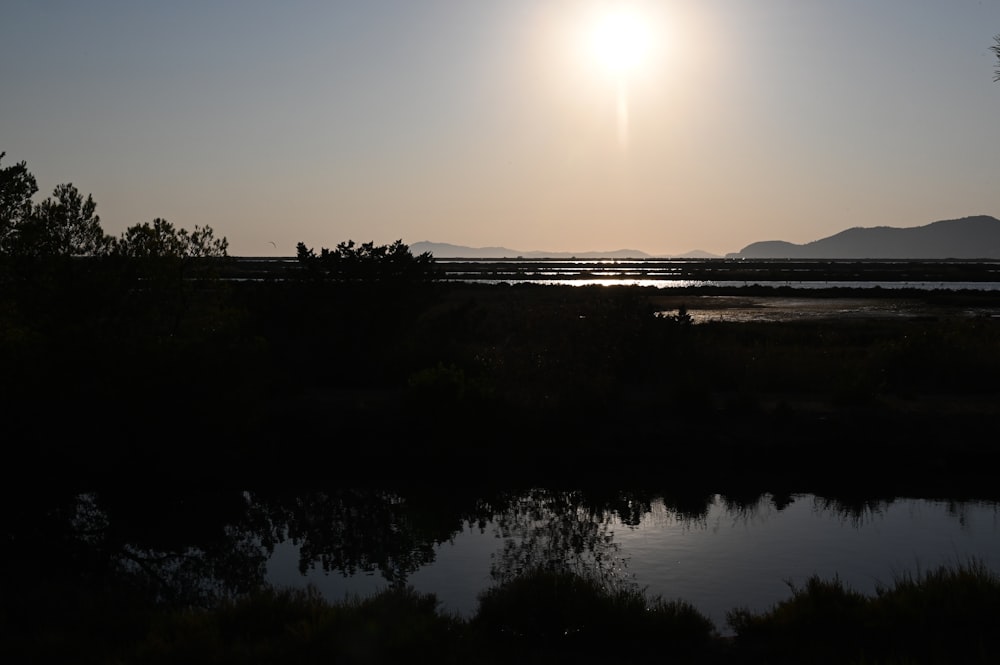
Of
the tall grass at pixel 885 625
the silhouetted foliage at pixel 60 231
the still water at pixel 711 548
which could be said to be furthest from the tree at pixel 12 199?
the tall grass at pixel 885 625

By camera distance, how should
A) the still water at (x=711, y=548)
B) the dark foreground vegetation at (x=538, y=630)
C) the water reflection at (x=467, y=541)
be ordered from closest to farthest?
the dark foreground vegetation at (x=538, y=630) → the still water at (x=711, y=548) → the water reflection at (x=467, y=541)

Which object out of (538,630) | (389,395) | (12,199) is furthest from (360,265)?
→ (538,630)

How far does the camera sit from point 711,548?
49.1 feet

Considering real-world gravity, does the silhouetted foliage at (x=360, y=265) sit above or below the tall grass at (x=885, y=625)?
above

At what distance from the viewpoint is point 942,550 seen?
A: 48.3 feet

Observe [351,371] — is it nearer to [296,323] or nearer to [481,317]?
[296,323]

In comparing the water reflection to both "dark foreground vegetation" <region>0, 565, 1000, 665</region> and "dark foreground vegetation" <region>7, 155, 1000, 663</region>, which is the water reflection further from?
"dark foreground vegetation" <region>0, 565, 1000, 665</region>

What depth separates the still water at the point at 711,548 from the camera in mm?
13047

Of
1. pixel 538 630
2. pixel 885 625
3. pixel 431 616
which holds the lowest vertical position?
pixel 538 630

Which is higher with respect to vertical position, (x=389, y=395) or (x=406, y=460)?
(x=389, y=395)

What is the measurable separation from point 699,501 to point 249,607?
34.7ft

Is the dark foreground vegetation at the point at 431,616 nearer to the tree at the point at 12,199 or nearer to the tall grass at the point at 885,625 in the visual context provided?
the tall grass at the point at 885,625

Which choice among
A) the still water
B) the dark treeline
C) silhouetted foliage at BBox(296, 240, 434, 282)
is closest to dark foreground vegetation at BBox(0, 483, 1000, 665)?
the still water

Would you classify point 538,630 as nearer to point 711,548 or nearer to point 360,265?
point 711,548
